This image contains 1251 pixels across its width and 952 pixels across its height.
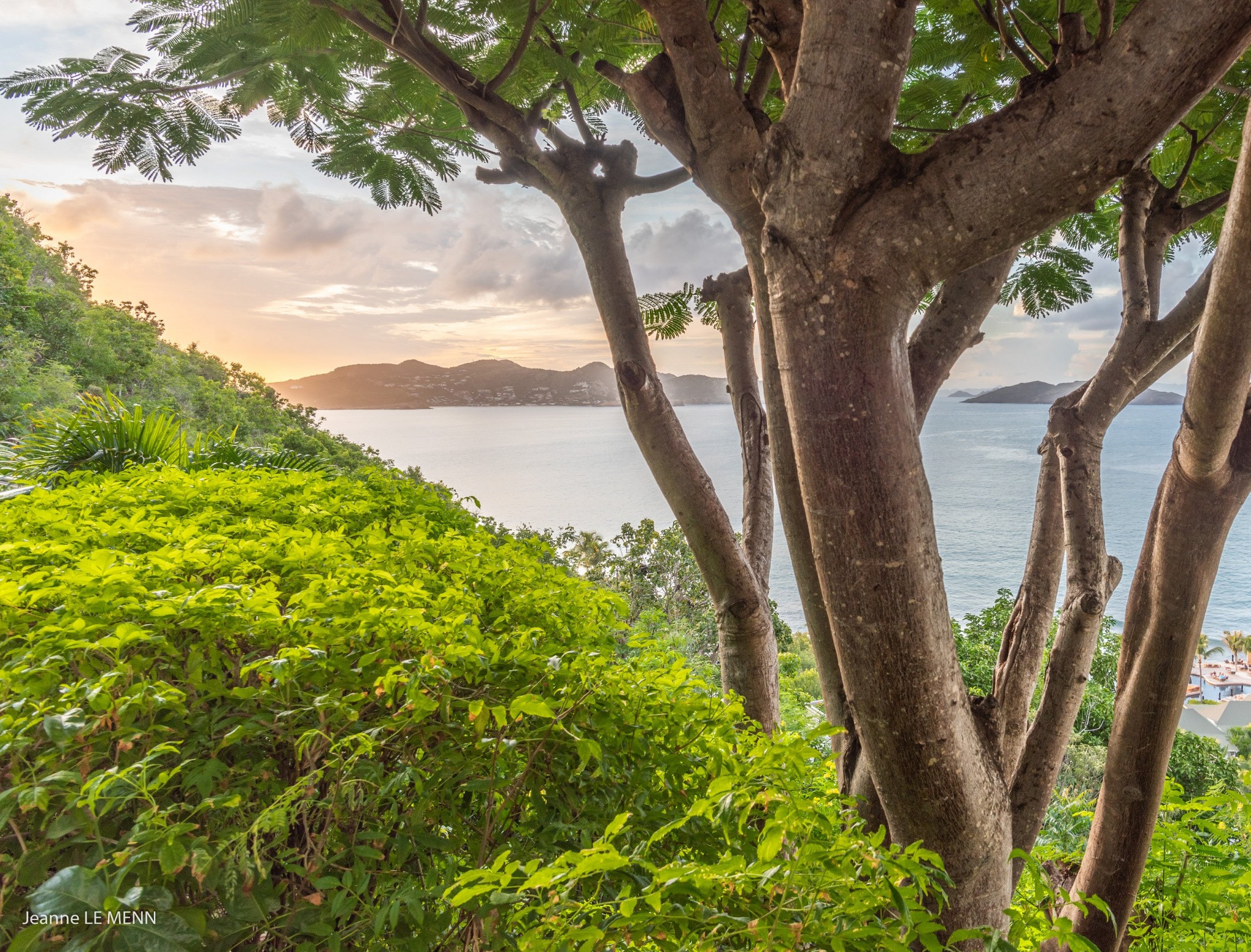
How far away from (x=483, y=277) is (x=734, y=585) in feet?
74.2

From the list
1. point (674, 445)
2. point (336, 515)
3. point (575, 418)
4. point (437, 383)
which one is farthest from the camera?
point (575, 418)

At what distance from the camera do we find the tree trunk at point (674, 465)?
106 inches

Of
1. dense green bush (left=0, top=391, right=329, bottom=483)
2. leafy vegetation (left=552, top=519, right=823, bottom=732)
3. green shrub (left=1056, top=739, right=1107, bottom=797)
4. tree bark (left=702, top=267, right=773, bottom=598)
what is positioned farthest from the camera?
leafy vegetation (left=552, top=519, right=823, bottom=732)

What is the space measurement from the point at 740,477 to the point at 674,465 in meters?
20.6

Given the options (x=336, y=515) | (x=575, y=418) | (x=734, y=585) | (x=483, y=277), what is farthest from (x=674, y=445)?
(x=575, y=418)

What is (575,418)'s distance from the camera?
4562 centimetres

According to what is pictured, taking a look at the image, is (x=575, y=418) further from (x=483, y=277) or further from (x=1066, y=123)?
(x=1066, y=123)

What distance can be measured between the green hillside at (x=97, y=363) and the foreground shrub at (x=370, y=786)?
36.5 ft

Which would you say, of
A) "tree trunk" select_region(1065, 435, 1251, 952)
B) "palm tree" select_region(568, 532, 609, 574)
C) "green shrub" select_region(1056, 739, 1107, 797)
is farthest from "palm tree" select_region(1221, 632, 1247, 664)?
"tree trunk" select_region(1065, 435, 1251, 952)

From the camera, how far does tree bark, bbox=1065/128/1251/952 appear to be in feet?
5.35

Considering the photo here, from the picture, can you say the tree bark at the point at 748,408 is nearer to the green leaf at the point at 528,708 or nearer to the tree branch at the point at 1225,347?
the tree branch at the point at 1225,347

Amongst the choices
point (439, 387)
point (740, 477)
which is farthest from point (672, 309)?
point (439, 387)

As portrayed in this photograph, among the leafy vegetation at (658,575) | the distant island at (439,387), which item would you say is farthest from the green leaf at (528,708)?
the distant island at (439,387)

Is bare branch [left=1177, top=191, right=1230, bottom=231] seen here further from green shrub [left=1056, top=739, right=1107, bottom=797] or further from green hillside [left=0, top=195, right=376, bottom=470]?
green shrub [left=1056, top=739, right=1107, bottom=797]
